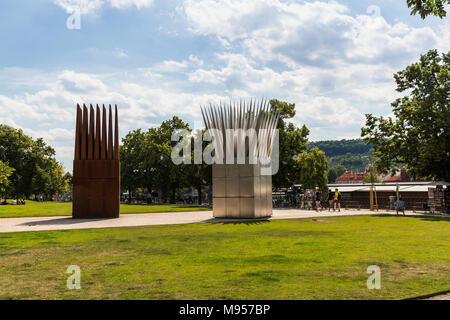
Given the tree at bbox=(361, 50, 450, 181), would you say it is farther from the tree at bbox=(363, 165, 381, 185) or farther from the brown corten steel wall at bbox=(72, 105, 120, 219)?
the brown corten steel wall at bbox=(72, 105, 120, 219)

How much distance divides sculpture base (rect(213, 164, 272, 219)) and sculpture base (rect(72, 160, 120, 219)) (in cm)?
600

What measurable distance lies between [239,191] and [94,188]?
8.29 m

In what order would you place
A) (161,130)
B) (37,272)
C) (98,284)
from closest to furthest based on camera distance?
(98,284)
(37,272)
(161,130)

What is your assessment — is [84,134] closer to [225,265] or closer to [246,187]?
[246,187]

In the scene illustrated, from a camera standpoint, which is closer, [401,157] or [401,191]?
[401,157]

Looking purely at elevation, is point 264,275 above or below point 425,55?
below

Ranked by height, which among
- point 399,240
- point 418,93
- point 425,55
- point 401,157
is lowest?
point 399,240

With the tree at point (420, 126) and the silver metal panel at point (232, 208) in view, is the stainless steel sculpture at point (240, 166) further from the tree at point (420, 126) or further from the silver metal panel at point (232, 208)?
the tree at point (420, 126)

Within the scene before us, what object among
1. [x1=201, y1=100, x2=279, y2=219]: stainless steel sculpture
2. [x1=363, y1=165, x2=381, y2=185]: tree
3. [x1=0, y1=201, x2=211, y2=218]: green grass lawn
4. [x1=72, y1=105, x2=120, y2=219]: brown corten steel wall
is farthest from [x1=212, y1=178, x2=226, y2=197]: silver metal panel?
[x1=363, y1=165, x2=381, y2=185]: tree

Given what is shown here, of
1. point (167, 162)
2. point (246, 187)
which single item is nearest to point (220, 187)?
point (246, 187)
